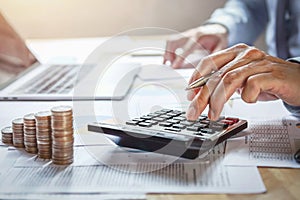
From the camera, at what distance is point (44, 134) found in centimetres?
65

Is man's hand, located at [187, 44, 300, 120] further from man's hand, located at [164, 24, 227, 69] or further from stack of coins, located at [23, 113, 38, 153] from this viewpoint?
man's hand, located at [164, 24, 227, 69]

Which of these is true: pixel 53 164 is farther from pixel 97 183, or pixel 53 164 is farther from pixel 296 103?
pixel 296 103

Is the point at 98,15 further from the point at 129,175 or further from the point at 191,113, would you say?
the point at 129,175

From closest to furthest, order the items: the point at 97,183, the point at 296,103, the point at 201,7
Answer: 1. the point at 97,183
2. the point at 296,103
3. the point at 201,7

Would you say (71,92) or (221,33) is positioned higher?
(221,33)

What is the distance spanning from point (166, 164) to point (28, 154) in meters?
0.20

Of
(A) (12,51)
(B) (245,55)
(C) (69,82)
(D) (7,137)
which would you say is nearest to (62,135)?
(D) (7,137)

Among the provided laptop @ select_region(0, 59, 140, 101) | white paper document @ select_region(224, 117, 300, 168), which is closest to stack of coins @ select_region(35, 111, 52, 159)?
white paper document @ select_region(224, 117, 300, 168)

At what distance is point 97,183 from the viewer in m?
0.59

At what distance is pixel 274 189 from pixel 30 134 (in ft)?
1.12

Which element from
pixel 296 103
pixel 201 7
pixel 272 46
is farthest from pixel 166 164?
pixel 201 7

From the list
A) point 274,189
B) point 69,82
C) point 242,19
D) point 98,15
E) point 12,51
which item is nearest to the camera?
point 274,189

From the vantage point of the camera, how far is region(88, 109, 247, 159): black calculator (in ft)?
2.09

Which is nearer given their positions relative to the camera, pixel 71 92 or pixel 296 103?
pixel 296 103
